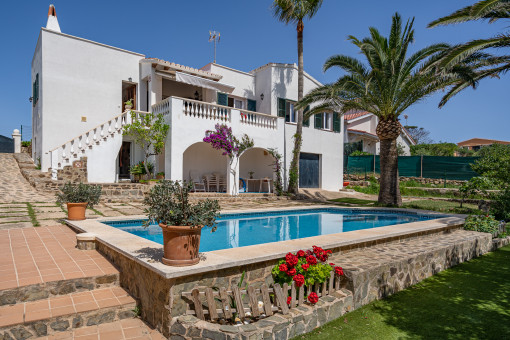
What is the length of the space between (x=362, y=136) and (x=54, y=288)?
98.1 feet

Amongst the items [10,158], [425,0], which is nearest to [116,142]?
[10,158]

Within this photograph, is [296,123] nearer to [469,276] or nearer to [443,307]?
[469,276]

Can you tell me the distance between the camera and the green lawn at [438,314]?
380 cm

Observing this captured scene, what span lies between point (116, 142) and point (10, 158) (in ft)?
26.8

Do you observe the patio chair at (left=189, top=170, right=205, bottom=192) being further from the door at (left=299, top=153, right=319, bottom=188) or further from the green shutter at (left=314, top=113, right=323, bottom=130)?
the green shutter at (left=314, top=113, right=323, bottom=130)

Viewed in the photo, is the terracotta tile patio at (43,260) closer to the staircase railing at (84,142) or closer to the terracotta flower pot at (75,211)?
the terracotta flower pot at (75,211)

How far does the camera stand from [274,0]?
17.5 metres

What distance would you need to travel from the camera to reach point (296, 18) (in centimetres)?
1778

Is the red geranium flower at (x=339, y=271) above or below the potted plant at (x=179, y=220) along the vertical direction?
below

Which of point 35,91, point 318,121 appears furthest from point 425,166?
point 35,91

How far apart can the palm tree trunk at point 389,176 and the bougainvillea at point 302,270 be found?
417 inches

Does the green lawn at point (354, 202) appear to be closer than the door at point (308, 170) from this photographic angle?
Yes

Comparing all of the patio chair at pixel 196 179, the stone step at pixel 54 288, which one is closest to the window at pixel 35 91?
the patio chair at pixel 196 179

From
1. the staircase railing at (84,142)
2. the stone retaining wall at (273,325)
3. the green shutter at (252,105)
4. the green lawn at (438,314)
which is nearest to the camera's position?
the stone retaining wall at (273,325)
